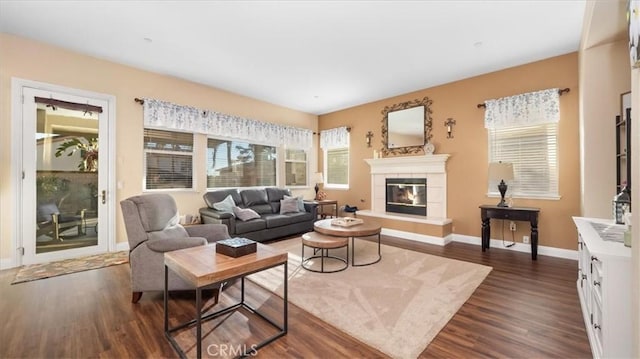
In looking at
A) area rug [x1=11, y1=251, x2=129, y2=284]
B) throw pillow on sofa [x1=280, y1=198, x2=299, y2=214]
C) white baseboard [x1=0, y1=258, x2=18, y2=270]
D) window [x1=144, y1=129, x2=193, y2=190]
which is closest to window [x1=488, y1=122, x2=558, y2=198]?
throw pillow on sofa [x1=280, y1=198, x2=299, y2=214]

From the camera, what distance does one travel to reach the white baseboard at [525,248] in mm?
3761

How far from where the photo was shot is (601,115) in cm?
295

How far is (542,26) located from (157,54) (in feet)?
16.1

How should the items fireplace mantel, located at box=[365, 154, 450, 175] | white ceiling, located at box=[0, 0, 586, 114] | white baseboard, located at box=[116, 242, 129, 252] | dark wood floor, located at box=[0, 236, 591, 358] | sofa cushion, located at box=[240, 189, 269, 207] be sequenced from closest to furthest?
dark wood floor, located at box=[0, 236, 591, 358]
white ceiling, located at box=[0, 0, 586, 114]
white baseboard, located at box=[116, 242, 129, 252]
fireplace mantel, located at box=[365, 154, 450, 175]
sofa cushion, located at box=[240, 189, 269, 207]

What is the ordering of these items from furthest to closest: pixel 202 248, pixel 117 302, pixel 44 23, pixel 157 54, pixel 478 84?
pixel 478 84 → pixel 157 54 → pixel 44 23 → pixel 117 302 → pixel 202 248

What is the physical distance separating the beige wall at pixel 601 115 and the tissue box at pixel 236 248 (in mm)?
3674

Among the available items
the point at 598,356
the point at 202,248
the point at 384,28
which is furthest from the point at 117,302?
the point at 384,28

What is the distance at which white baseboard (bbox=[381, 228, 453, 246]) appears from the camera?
4595mm

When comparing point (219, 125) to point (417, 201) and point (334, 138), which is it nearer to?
point (334, 138)

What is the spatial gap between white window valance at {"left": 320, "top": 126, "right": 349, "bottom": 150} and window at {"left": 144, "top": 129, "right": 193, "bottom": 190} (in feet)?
10.7

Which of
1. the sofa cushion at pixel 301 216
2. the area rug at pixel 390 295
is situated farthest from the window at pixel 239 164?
the area rug at pixel 390 295

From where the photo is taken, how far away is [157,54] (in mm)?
3764

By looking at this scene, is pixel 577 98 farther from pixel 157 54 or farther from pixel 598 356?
pixel 157 54

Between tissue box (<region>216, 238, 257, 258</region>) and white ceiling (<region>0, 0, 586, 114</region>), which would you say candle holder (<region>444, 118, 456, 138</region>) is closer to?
white ceiling (<region>0, 0, 586, 114</region>)
